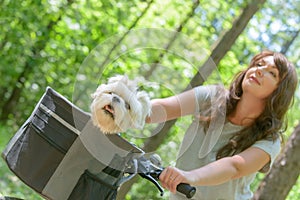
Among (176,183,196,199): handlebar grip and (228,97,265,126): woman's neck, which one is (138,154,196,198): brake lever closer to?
(176,183,196,199): handlebar grip

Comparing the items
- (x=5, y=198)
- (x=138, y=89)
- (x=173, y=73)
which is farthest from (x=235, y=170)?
(x=5, y=198)

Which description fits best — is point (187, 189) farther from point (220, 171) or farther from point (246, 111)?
point (246, 111)

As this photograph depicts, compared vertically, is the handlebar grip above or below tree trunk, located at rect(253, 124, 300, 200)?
below

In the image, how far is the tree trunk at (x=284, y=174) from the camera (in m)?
4.86

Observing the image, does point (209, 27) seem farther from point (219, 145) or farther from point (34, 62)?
Answer: point (219, 145)

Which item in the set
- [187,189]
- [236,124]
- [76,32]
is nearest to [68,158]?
[187,189]

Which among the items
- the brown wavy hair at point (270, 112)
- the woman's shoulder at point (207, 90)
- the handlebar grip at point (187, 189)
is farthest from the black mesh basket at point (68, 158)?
the brown wavy hair at point (270, 112)

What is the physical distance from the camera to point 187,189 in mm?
1925

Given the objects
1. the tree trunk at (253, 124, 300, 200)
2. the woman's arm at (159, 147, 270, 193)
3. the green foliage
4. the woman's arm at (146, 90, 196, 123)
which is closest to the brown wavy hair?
the woman's arm at (159, 147, 270, 193)

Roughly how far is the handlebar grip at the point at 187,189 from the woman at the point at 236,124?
0.21 m

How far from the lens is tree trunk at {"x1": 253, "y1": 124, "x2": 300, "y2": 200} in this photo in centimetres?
486

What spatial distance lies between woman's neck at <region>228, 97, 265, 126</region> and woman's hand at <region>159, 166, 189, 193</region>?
0.73m

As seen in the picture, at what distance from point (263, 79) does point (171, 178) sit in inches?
31.5

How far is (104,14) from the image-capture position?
7434 mm
